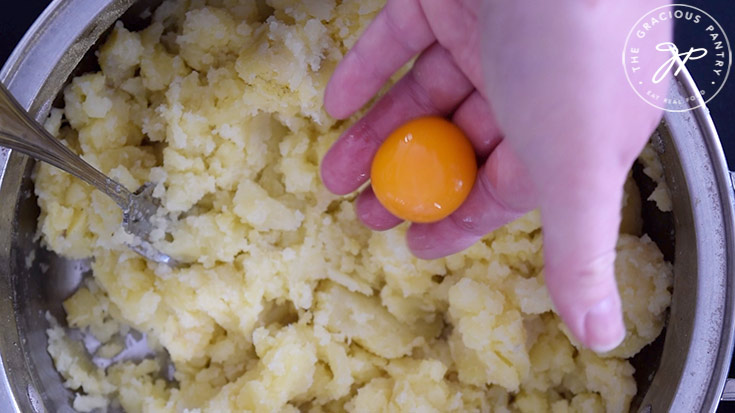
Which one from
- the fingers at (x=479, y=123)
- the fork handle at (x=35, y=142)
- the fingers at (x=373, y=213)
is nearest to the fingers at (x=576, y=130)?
the fingers at (x=479, y=123)

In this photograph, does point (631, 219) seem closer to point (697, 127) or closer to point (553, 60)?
point (697, 127)

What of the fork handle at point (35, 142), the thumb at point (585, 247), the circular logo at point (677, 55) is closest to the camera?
the thumb at point (585, 247)

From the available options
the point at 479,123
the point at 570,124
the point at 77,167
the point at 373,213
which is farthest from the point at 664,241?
the point at 77,167

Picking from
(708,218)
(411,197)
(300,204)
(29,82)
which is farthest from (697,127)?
(29,82)

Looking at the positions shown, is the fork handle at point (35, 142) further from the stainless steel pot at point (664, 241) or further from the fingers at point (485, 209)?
the fingers at point (485, 209)

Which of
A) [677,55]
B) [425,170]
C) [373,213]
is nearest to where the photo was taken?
[677,55]

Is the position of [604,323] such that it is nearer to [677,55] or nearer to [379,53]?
[677,55]
